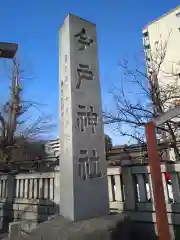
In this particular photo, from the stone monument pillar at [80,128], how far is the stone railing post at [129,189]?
1.90 ft

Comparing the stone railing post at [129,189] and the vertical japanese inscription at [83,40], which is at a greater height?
the vertical japanese inscription at [83,40]

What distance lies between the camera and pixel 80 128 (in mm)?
5086

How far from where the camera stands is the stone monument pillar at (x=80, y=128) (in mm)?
4730

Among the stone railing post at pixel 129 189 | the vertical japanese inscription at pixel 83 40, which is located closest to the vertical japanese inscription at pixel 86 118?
the stone railing post at pixel 129 189

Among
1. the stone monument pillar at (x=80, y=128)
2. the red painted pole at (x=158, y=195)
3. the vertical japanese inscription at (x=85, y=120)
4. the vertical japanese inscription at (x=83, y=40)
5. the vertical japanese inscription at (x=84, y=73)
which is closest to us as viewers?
the red painted pole at (x=158, y=195)

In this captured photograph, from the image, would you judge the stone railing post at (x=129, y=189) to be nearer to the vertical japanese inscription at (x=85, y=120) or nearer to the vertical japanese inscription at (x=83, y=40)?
the vertical japanese inscription at (x=85, y=120)

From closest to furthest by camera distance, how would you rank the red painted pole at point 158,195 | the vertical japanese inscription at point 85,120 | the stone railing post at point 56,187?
the red painted pole at point 158,195 < the vertical japanese inscription at point 85,120 < the stone railing post at point 56,187

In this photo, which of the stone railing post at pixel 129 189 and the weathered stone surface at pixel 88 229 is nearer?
the weathered stone surface at pixel 88 229

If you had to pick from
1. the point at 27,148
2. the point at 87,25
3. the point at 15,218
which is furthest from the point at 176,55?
the point at 15,218

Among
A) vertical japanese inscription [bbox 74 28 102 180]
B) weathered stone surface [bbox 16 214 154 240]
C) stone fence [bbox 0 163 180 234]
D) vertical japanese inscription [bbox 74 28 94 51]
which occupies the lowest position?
weathered stone surface [bbox 16 214 154 240]

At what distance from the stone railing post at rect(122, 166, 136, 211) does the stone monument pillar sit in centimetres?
58

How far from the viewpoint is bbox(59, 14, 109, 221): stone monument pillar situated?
4.73 meters

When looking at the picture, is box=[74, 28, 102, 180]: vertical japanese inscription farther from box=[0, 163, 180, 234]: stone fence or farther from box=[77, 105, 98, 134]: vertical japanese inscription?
box=[0, 163, 180, 234]: stone fence

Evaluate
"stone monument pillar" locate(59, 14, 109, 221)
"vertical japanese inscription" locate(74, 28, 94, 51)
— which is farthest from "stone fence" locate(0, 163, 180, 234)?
"vertical japanese inscription" locate(74, 28, 94, 51)
